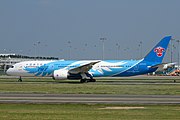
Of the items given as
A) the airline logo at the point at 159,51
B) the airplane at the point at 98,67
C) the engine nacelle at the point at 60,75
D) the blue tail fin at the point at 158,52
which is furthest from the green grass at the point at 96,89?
the airline logo at the point at 159,51

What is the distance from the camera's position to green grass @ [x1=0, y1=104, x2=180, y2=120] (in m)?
20.5

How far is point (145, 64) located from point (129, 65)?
258 cm

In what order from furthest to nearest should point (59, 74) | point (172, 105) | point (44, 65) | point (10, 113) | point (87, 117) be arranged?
1. point (44, 65)
2. point (59, 74)
3. point (172, 105)
4. point (10, 113)
5. point (87, 117)

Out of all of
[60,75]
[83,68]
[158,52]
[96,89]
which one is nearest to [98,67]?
[83,68]

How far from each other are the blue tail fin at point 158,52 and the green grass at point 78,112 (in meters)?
43.6

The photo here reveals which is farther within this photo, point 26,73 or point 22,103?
point 26,73

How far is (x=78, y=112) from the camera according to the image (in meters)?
22.8

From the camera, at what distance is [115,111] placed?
23.3 metres

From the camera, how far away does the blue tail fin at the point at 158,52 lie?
229 feet

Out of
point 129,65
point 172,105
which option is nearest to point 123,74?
point 129,65

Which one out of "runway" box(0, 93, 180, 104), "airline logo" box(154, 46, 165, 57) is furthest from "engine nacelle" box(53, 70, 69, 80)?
"runway" box(0, 93, 180, 104)

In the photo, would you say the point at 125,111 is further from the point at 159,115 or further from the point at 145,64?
the point at 145,64

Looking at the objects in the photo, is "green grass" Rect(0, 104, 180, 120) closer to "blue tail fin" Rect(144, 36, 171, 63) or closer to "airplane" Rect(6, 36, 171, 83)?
"airplane" Rect(6, 36, 171, 83)

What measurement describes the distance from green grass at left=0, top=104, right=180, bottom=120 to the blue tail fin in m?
43.6
